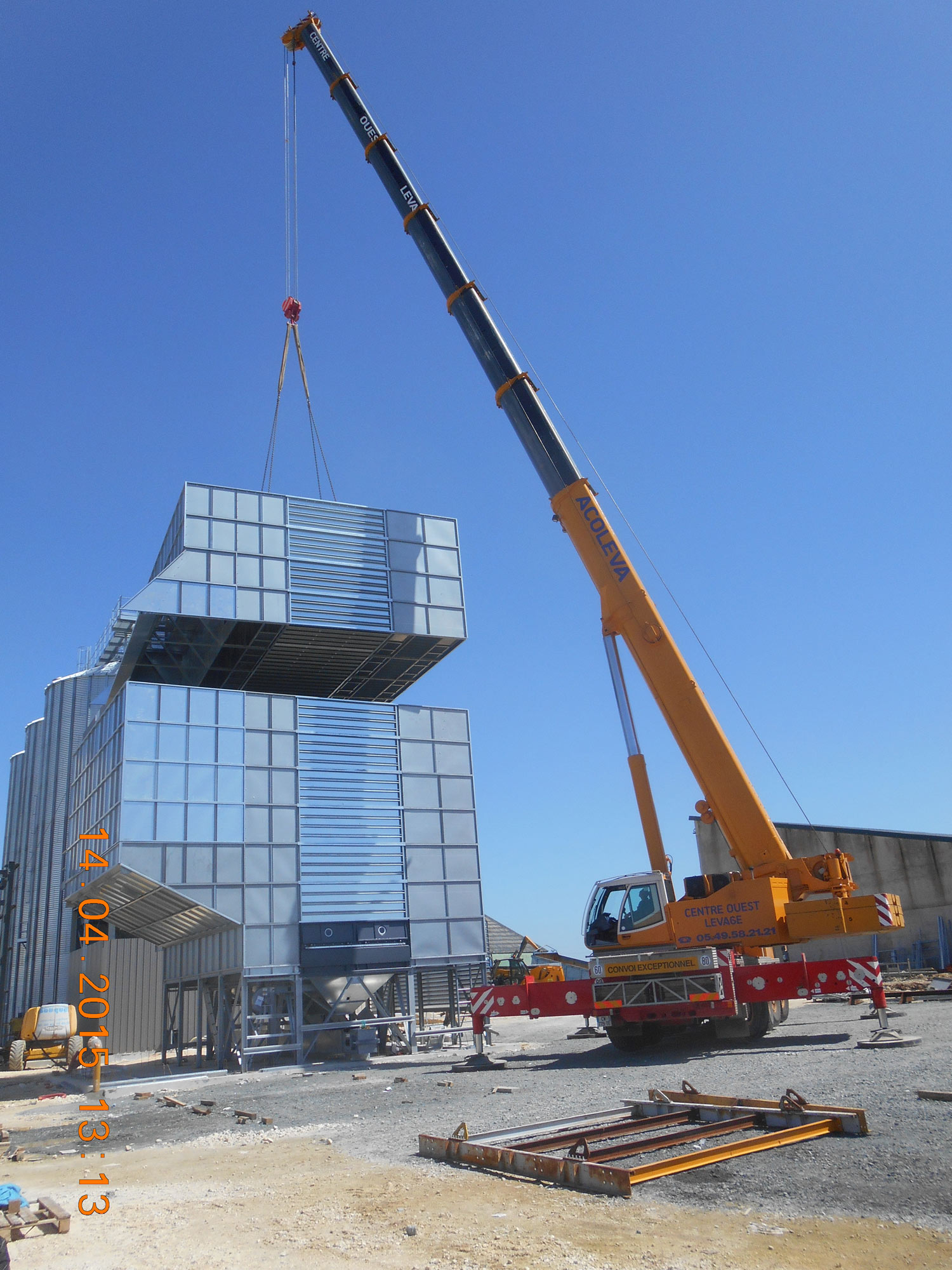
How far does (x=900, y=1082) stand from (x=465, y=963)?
15.8m

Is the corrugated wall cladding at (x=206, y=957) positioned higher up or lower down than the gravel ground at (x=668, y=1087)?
higher up

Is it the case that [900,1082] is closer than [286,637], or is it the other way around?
[900,1082]

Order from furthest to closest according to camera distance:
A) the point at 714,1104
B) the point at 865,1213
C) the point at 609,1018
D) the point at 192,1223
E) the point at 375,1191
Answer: the point at 609,1018 → the point at 714,1104 → the point at 375,1191 → the point at 192,1223 → the point at 865,1213

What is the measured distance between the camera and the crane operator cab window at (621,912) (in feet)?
57.3

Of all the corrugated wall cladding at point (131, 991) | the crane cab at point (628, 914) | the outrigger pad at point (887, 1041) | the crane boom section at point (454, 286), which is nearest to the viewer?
the outrigger pad at point (887, 1041)

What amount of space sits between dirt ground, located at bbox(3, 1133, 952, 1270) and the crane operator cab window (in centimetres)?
950

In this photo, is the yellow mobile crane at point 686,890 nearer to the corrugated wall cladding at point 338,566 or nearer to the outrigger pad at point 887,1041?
the outrigger pad at point 887,1041

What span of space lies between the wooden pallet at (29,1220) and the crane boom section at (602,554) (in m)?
11.9

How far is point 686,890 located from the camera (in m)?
17.0

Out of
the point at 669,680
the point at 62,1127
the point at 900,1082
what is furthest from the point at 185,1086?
the point at 900,1082

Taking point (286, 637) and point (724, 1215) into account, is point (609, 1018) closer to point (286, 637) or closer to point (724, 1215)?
point (724, 1215)

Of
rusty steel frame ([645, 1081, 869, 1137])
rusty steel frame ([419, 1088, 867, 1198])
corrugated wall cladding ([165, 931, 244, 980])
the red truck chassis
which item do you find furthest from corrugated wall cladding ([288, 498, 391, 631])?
rusty steel frame ([419, 1088, 867, 1198])

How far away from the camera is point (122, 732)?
22594 mm

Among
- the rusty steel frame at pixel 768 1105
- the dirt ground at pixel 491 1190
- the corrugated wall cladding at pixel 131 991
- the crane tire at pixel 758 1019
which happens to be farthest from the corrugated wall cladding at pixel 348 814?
A: the corrugated wall cladding at pixel 131 991
